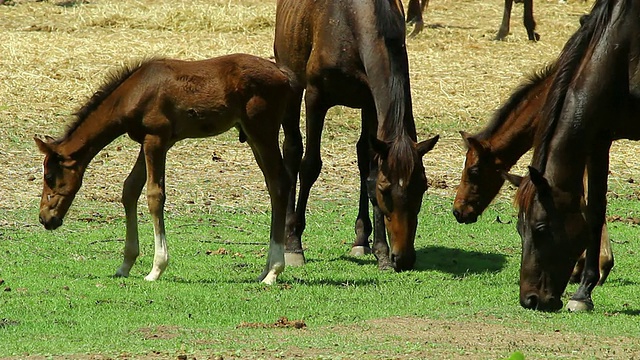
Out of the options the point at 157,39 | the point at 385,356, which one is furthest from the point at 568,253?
the point at 157,39

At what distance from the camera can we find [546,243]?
24.7 feet

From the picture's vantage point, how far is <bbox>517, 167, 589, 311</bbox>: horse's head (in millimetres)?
7508

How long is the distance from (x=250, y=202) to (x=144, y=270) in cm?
334

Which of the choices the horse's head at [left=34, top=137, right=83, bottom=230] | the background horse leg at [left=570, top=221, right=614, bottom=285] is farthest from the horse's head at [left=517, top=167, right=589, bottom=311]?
the horse's head at [left=34, top=137, right=83, bottom=230]

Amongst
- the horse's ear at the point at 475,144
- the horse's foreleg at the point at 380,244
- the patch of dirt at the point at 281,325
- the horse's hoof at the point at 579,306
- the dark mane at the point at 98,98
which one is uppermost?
the dark mane at the point at 98,98

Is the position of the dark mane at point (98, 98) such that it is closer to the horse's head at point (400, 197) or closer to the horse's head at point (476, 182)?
the horse's head at point (400, 197)

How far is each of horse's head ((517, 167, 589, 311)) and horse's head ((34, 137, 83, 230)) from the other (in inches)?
130

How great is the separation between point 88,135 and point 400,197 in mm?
2300

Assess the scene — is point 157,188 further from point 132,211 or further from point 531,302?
point 531,302

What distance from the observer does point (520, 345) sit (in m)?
6.74

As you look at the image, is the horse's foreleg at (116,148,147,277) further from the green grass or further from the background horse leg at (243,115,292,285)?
the background horse leg at (243,115,292,285)

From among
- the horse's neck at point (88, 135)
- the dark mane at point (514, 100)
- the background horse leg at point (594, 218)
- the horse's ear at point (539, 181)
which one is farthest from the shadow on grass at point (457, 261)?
the horse's neck at point (88, 135)

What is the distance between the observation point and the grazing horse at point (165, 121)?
8.65 metres

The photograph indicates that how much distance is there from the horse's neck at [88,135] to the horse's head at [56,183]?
6cm
